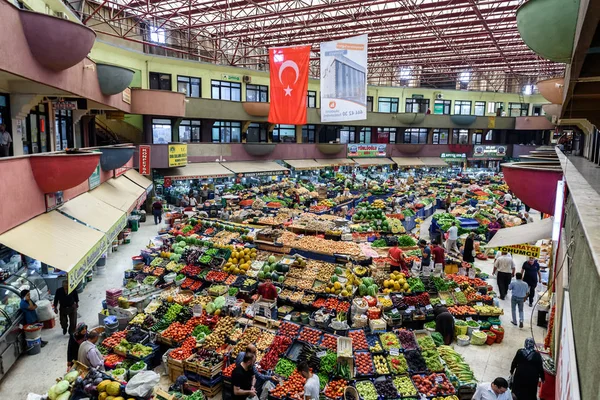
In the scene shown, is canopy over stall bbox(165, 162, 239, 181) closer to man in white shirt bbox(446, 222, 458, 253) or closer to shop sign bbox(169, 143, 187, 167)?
shop sign bbox(169, 143, 187, 167)

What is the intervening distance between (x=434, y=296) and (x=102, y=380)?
7.44 m

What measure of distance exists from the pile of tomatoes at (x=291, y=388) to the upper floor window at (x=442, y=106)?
41586 millimetres

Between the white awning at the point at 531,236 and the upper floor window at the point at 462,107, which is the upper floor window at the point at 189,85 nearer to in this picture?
the white awning at the point at 531,236

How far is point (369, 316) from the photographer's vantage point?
29.1 feet

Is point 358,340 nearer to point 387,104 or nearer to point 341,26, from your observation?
point 341,26

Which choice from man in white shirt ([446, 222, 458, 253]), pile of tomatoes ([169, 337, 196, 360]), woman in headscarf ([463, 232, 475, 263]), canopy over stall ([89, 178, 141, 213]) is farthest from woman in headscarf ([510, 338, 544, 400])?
canopy over stall ([89, 178, 141, 213])

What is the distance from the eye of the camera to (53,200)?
359 inches

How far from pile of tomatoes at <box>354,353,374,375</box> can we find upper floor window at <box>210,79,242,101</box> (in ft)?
82.5

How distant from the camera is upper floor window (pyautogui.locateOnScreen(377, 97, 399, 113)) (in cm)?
4131

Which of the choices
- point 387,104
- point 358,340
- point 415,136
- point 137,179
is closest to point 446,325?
point 358,340

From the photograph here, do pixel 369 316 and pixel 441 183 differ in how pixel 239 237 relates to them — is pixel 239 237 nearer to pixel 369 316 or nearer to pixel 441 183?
pixel 369 316

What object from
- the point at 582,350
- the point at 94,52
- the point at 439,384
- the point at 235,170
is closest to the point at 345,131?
the point at 235,170

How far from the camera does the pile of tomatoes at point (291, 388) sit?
20.8ft

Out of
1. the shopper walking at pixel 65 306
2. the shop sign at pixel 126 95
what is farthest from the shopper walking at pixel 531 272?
the shop sign at pixel 126 95
